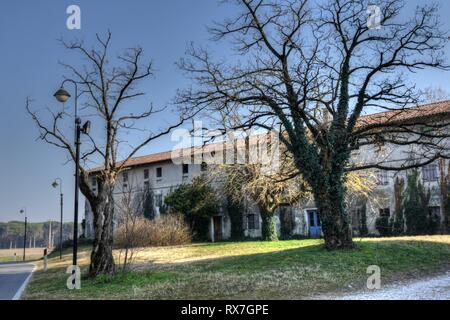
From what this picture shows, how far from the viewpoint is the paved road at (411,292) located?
10164mm

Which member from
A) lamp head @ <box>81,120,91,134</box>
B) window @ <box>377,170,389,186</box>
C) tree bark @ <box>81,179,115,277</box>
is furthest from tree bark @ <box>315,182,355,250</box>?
window @ <box>377,170,389,186</box>

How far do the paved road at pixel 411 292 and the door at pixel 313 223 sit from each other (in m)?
20.4

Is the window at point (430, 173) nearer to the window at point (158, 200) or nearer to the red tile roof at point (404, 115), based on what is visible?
the red tile roof at point (404, 115)

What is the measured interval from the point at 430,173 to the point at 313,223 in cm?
895

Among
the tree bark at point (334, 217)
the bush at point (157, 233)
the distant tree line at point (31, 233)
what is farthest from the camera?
the distant tree line at point (31, 233)

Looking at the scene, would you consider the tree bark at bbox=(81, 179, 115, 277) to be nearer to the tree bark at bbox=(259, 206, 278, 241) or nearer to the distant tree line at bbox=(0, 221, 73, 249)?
the tree bark at bbox=(259, 206, 278, 241)

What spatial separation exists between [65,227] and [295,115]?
108511mm

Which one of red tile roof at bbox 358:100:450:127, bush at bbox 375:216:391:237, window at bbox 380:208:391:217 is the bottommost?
bush at bbox 375:216:391:237

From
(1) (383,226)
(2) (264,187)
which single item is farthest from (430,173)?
(2) (264,187)

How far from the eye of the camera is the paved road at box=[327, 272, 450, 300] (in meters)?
10.2

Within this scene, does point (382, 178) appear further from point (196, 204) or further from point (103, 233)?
point (103, 233)

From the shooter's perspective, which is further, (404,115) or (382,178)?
(382,178)

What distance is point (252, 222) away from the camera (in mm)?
36875

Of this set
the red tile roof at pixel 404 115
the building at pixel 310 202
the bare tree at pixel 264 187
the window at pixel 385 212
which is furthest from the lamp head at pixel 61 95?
the window at pixel 385 212
